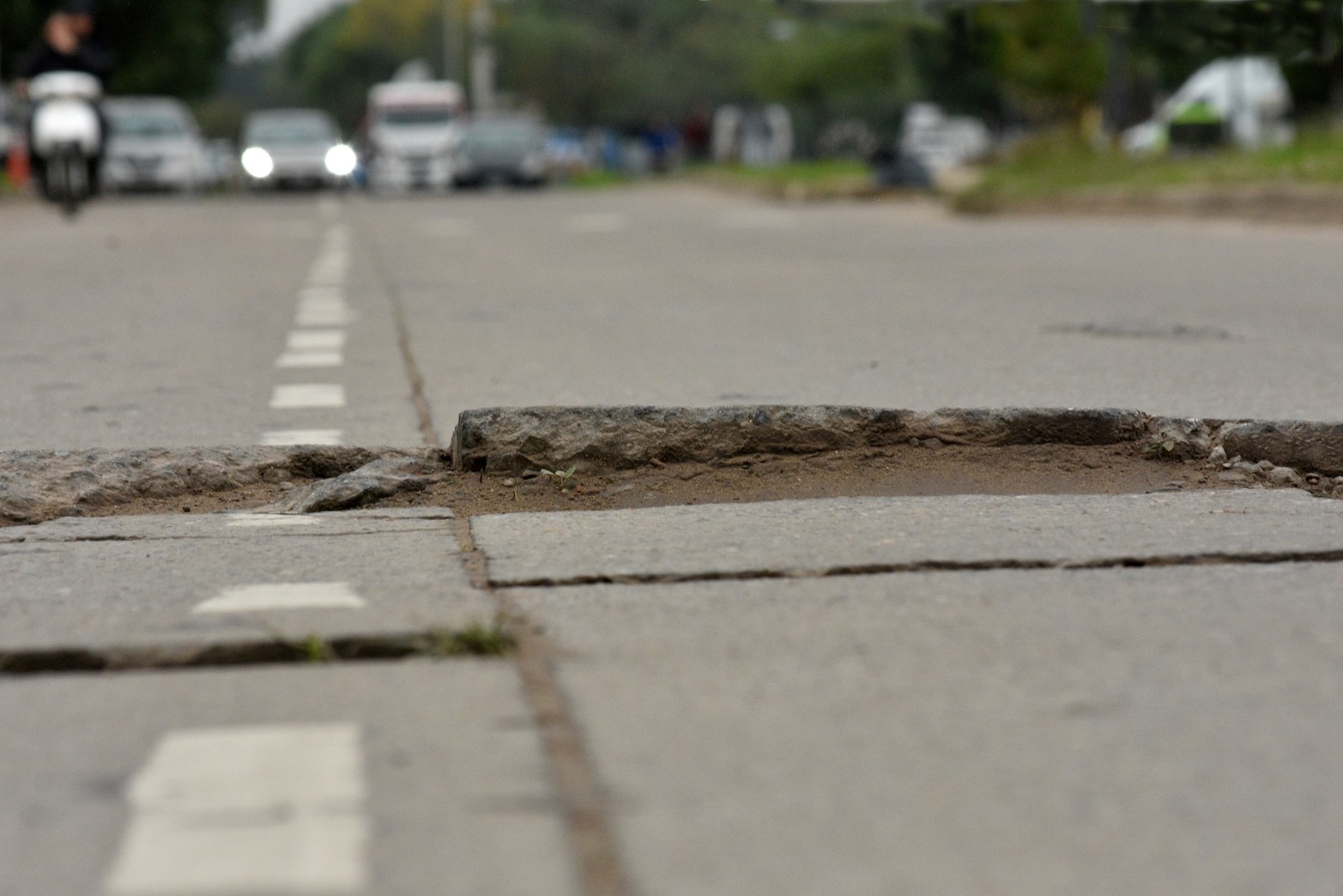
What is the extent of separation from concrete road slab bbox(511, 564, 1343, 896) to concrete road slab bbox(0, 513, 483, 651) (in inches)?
9.2

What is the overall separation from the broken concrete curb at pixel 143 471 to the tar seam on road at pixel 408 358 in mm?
266

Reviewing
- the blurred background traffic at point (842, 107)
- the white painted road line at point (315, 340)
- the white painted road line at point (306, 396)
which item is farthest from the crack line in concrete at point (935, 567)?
the blurred background traffic at point (842, 107)

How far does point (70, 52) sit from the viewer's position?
51.9ft

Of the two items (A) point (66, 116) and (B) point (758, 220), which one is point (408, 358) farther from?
(B) point (758, 220)

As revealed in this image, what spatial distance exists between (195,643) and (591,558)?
0.80 metres

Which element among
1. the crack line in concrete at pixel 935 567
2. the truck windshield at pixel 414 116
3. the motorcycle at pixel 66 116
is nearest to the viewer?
the crack line in concrete at pixel 935 567

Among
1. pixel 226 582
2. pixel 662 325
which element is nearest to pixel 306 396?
pixel 662 325

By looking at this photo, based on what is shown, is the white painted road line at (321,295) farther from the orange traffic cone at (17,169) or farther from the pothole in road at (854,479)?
the orange traffic cone at (17,169)

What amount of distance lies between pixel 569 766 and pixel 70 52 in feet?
47.8

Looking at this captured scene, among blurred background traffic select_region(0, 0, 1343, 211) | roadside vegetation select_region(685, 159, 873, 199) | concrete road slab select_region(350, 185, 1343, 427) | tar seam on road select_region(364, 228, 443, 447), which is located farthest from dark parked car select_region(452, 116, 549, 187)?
tar seam on road select_region(364, 228, 443, 447)

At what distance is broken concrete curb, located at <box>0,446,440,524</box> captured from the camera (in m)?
4.27

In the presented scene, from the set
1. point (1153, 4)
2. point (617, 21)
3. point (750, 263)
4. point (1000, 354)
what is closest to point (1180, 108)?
point (1153, 4)

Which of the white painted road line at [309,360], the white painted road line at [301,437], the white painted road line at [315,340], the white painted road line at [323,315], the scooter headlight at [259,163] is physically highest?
the white painted road line at [301,437]

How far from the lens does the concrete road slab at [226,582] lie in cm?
300
